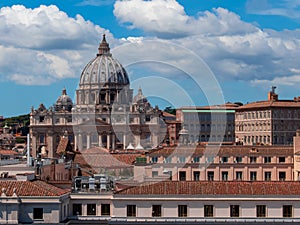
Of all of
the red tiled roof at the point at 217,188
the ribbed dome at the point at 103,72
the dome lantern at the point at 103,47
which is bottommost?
the red tiled roof at the point at 217,188

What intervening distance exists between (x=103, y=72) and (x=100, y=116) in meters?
16.5

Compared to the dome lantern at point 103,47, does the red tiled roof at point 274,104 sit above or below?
below

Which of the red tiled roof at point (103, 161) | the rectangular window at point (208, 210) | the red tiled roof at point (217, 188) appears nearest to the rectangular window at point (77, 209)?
the red tiled roof at point (217, 188)

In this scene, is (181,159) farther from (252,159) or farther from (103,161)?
(103,161)

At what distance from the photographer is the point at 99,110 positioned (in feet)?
508

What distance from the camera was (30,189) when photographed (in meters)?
29.2

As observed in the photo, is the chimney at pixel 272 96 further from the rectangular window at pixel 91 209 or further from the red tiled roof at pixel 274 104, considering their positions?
the rectangular window at pixel 91 209

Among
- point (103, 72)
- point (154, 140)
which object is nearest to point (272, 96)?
point (154, 140)

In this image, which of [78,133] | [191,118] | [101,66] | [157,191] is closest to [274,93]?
[191,118]

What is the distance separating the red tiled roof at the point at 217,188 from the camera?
29672 millimetres

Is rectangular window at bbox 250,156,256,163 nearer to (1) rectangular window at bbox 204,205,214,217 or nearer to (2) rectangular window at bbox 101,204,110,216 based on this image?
(1) rectangular window at bbox 204,205,214,217

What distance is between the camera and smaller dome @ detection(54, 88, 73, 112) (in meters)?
169

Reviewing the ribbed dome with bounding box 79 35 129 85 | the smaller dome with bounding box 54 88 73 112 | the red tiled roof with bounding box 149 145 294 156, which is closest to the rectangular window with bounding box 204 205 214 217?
the red tiled roof with bounding box 149 145 294 156

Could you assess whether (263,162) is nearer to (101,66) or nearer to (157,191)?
(157,191)
